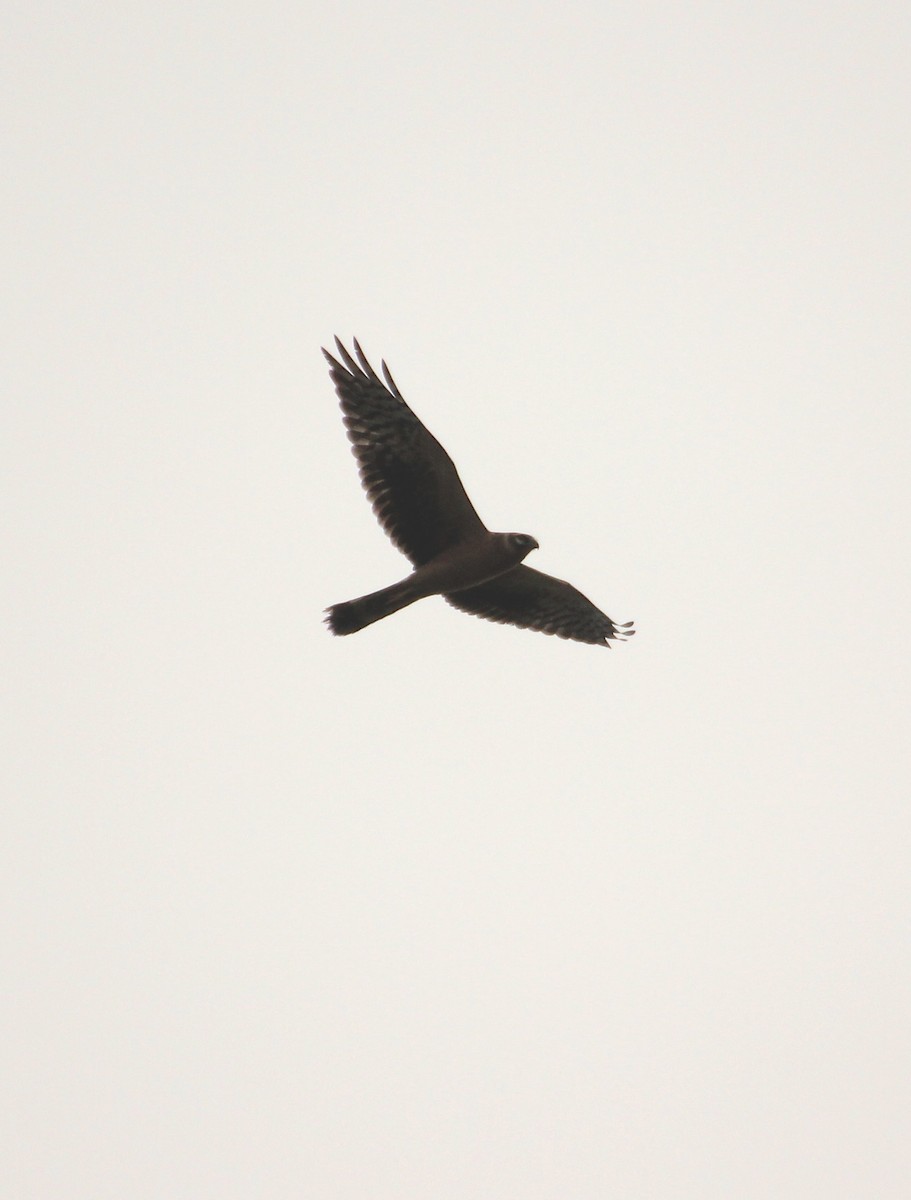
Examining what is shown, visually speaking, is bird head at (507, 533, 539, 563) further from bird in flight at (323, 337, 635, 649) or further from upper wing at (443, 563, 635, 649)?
upper wing at (443, 563, 635, 649)

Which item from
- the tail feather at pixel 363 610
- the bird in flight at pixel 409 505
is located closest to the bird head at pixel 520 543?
the bird in flight at pixel 409 505

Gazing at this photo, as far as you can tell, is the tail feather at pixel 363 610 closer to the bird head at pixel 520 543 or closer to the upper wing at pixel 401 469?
the upper wing at pixel 401 469

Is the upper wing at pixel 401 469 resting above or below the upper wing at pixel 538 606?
above

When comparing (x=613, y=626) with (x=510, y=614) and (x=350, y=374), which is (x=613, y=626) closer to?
(x=510, y=614)

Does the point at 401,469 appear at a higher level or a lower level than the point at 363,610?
higher

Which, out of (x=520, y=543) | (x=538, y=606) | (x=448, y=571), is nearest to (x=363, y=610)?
(x=448, y=571)

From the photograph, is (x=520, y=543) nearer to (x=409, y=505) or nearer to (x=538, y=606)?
(x=409, y=505)

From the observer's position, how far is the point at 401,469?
11859 millimetres

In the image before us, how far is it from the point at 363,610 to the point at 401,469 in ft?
4.06

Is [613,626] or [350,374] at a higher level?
[350,374]

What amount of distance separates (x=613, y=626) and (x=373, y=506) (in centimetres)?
328

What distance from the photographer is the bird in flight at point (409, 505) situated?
11688mm

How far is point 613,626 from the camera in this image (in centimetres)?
1415

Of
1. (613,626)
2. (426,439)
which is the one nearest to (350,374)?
(426,439)
